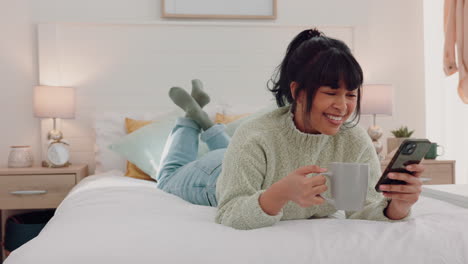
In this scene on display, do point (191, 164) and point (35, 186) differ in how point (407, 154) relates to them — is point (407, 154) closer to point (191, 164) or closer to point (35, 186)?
point (191, 164)

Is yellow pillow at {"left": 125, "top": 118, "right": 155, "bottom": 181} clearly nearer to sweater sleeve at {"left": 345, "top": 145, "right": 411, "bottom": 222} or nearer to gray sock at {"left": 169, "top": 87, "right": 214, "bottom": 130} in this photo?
gray sock at {"left": 169, "top": 87, "right": 214, "bottom": 130}

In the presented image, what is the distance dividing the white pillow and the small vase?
0.43m

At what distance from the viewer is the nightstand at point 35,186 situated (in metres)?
2.85

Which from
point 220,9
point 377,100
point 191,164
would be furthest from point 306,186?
point 220,9

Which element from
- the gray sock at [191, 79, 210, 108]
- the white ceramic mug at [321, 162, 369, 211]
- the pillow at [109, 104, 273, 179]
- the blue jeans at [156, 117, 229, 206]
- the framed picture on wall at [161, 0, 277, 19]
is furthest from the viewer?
the framed picture on wall at [161, 0, 277, 19]

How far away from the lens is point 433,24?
3.71 m

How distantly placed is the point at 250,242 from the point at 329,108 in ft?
1.30

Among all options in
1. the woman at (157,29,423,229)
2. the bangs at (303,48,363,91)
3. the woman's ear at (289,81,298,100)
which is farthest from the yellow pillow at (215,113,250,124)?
the bangs at (303,48,363,91)

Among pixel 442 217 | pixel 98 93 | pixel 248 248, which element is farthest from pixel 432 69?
pixel 248 248

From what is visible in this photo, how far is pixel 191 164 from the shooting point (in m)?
2.02

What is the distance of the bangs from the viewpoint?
1.23 m

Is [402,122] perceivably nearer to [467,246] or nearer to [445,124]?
[445,124]

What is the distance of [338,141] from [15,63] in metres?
2.60

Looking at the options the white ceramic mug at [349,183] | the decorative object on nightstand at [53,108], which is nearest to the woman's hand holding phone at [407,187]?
the white ceramic mug at [349,183]
